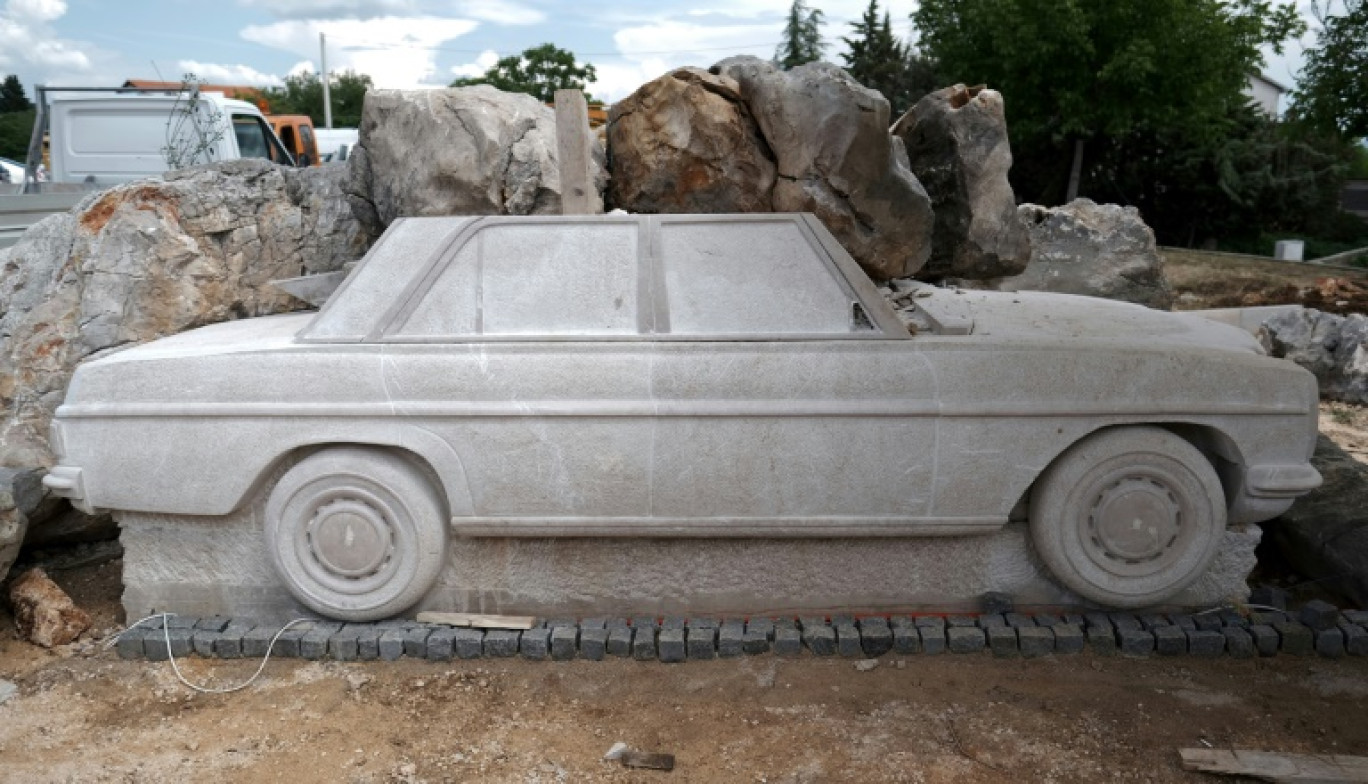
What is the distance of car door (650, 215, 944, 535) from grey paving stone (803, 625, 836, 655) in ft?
1.17

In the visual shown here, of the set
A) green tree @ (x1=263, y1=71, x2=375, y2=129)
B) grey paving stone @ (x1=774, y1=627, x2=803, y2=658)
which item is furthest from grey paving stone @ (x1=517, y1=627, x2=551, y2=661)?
green tree @ (x1=263, y1=71, x2=375, y2=129)

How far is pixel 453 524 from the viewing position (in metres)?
3.72

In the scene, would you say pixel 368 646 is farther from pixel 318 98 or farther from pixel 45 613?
pixel 318 98

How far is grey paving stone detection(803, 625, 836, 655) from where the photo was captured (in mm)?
3711

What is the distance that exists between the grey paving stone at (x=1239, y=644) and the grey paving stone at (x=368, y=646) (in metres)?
3.01

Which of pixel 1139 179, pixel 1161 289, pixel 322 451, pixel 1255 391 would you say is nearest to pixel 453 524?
pixel 322 451

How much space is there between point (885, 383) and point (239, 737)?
243 centimetres

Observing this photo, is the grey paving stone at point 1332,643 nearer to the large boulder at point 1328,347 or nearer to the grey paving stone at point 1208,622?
the grey paving stone at point 1208,622

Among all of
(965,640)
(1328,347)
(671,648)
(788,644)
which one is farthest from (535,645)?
(1328,347)

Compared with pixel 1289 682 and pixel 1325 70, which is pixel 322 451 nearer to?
pixel 1289 682

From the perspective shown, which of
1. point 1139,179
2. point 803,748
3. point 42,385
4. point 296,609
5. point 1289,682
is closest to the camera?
point 803,748

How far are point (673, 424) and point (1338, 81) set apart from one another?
548 inches

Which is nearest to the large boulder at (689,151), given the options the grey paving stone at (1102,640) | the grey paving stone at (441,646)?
the grey paving stone at (441,646)

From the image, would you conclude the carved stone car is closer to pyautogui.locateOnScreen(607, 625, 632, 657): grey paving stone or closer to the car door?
the car door
